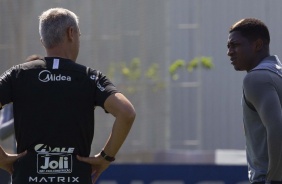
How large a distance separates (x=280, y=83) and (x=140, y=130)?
191 inches

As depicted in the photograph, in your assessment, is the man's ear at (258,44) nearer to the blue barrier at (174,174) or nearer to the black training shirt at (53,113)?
the black training shirt at (53,113)

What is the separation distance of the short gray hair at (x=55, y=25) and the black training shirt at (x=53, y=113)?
0.11 m

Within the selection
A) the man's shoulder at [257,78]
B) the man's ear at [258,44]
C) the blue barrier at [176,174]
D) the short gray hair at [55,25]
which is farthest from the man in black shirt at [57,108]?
the blue barrier at [176,174]

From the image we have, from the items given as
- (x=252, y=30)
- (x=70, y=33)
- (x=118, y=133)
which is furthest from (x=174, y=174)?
(x=70, y=33)

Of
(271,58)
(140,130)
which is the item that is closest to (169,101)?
(140,130)

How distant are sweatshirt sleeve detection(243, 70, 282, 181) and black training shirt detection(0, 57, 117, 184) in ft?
2.34

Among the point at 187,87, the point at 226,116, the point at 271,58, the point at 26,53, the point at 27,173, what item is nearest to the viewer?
the point at 27,173

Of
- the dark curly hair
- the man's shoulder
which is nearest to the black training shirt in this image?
the man's shoulder

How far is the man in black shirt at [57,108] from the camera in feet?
13.6

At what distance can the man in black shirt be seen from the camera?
163 inches

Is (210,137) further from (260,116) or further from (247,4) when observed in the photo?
(260,116)

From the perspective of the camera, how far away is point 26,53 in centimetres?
909

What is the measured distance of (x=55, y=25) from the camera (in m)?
4.20

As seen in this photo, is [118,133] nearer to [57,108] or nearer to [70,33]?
[57,108]
